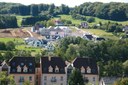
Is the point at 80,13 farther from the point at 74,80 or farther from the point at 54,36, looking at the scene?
the point at 74,80

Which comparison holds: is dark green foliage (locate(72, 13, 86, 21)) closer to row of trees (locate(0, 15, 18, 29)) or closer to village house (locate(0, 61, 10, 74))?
row of trees (locate(0, 15, 18, 29))

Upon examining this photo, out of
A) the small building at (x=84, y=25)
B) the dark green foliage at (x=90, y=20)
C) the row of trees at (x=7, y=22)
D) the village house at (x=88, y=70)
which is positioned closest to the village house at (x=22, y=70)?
the village house at (x=88, y=70)

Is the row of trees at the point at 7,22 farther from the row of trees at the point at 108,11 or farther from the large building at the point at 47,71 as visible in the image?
the large building at the point at 47,71

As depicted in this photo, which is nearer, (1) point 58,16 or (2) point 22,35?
(2) point 22,35

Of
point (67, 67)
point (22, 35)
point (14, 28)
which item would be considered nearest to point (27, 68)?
point (67, 67)

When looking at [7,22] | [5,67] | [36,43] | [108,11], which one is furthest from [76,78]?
[108,11]
